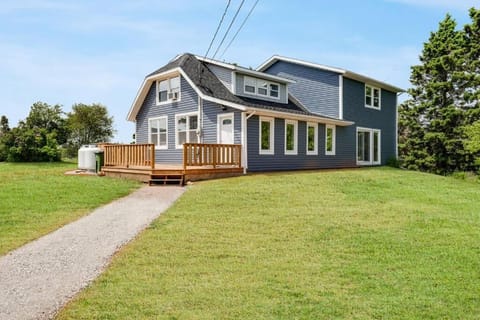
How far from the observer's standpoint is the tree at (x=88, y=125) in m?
37.0

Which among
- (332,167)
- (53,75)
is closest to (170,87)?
(53,75)

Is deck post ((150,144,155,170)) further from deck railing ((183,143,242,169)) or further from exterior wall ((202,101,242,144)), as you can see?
exterior wall ((202,101,242,144))

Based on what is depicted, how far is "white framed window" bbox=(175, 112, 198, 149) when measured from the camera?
1747 cm

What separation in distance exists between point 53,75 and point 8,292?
1790 cm

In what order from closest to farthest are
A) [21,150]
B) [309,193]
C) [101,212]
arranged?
[101,212] → [309,193] → [21,150]

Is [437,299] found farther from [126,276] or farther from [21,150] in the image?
[21,150]

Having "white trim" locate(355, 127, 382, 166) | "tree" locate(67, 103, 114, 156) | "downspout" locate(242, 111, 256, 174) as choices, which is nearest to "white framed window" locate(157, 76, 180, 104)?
"downspout" locate(242, 111, 256, 174)

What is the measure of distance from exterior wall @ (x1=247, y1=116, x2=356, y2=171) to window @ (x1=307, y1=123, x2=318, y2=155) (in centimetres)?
26

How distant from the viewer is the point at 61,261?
5.23 meters

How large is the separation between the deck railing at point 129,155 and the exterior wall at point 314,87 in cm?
1078

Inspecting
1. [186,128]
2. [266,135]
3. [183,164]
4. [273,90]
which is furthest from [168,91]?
[183,164]

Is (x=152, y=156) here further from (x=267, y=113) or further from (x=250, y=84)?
(x=250, y=84)

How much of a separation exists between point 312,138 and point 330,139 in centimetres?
178

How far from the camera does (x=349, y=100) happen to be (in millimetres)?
20953
